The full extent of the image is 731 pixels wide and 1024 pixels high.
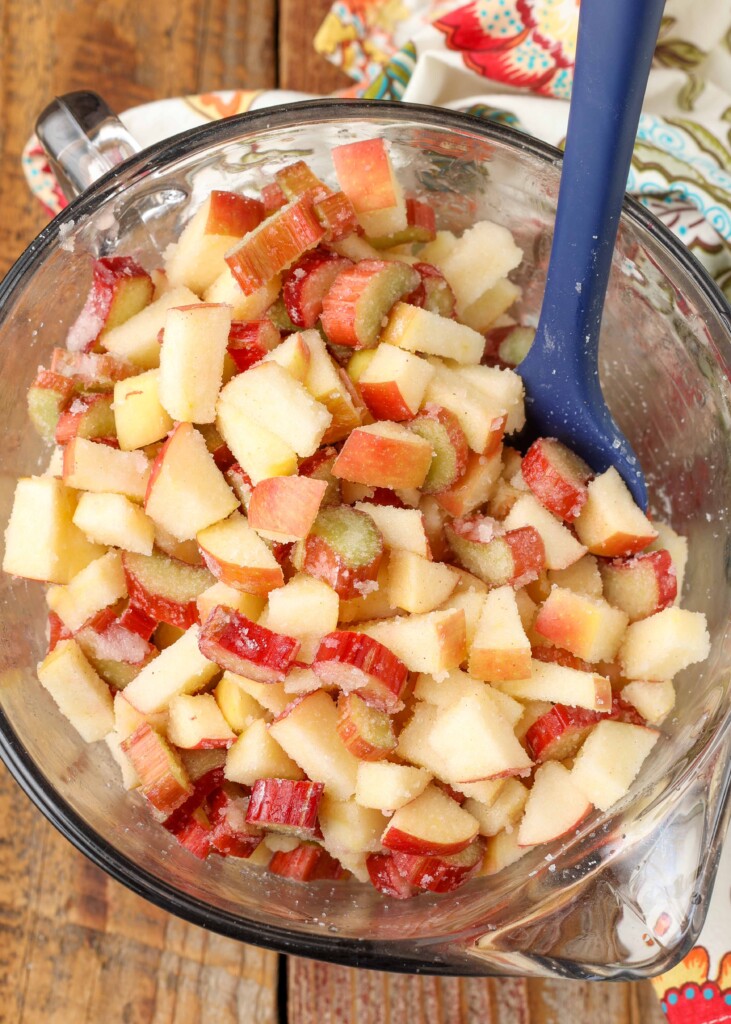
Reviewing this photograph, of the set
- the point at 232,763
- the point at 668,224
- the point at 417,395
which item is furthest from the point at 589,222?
the point at 232,763

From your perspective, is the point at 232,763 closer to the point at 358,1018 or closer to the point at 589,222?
the point at 358,1018

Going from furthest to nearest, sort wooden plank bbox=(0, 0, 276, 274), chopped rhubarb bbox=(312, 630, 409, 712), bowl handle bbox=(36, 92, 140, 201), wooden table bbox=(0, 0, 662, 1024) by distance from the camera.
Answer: wooden plank bbox=(0, 0, 276, 274), wooden table bbox=(0, 0, 662, 1024), bowl handle bbox=(36, 92, 140, 201), chopped rhubarb bbox=(312, 630, 409, 712)

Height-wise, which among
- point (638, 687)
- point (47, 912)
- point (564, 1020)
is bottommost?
point (564, 1020)

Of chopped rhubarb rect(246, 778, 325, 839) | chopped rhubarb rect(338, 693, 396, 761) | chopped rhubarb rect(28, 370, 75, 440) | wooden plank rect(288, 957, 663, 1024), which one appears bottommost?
wooden plank rect(288, 957, 663, 1024)

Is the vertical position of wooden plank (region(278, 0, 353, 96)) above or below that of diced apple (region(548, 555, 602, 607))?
above

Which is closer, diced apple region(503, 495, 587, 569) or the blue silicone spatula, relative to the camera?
the blue silicone spatula

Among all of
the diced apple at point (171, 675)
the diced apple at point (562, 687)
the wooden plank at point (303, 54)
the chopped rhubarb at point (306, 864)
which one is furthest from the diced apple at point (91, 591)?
the wooden plank at point (303, 54)

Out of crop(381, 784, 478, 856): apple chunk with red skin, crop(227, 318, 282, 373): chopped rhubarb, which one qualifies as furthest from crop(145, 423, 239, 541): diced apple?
crop(381, 784, 478, 856): apple chunk with red skin

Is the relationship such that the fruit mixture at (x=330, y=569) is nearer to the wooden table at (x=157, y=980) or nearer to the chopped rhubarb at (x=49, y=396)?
the chopped rhubarb at (x=49, y=396)

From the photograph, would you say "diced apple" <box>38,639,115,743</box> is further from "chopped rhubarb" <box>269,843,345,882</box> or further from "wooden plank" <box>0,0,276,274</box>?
"wooden plank" <box>0,0,276,274</box>
